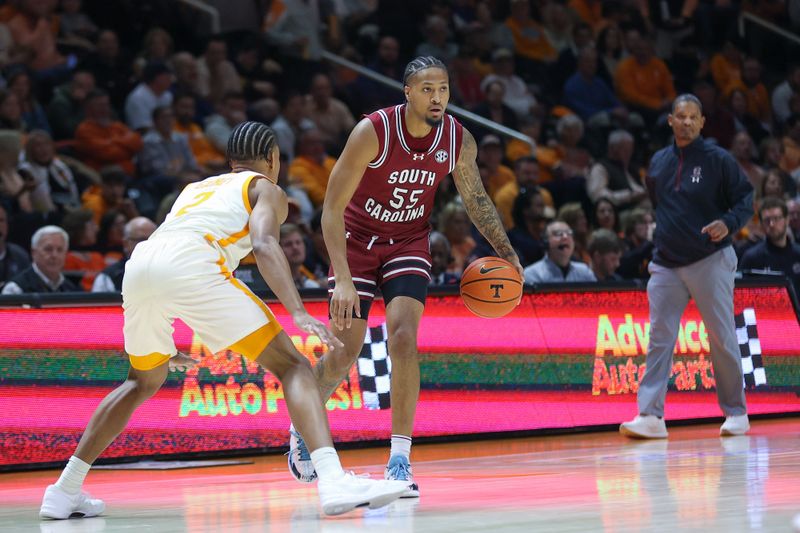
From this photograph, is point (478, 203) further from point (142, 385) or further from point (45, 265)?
point (45, 265)

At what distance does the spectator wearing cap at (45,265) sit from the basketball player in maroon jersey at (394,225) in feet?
11.3

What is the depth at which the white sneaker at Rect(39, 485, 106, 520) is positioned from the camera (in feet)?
19.1

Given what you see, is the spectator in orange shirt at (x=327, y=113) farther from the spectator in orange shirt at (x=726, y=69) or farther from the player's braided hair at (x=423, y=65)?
the player's braided hair at (x=423, y=65)

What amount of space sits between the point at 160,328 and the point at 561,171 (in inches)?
399

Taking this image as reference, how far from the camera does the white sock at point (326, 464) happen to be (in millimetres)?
5312

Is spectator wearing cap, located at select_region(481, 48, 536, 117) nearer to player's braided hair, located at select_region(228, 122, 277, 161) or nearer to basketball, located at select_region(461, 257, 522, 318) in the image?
basketball, located at select_region(461, 257, 522, 318)

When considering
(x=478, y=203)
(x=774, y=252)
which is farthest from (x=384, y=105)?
(x=478, y=203)

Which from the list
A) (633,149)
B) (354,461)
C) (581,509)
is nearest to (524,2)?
(633,149)

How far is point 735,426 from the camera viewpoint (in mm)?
9312

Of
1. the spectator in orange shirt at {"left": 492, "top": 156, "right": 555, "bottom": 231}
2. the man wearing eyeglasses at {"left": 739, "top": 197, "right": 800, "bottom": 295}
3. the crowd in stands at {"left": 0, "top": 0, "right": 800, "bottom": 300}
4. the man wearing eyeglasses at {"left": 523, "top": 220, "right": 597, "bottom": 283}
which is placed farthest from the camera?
the spectator in orange shirt at {"left": 492, "top": 156, "right": 555, "bottom": 231}

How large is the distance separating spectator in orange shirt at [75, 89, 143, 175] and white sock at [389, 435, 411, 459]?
747cm

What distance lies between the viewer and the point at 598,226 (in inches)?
546

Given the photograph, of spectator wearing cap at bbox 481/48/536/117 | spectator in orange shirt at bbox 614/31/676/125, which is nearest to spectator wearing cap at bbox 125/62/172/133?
spectator wearing cap at bbox 481/48/536/117

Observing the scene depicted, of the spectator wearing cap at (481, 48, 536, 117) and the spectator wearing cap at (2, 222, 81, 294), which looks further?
the spectator wearing cap at (481, 48, 536, 117)
